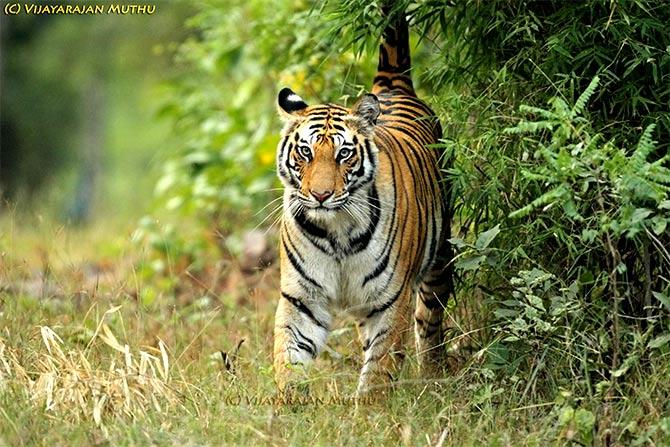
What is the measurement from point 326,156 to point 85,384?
64.7 inches

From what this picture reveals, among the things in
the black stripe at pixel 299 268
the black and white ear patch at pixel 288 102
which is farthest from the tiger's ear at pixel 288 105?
the black stripe at pixel 299 268

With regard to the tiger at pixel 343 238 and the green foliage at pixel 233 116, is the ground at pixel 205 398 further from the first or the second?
the green foliage at pixel 233 116

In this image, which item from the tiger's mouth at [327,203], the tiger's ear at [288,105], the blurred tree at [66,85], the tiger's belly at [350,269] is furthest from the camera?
the blurred tree at [66,85]

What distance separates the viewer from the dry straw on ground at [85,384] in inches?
217

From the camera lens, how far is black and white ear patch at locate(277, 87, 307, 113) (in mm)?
6465

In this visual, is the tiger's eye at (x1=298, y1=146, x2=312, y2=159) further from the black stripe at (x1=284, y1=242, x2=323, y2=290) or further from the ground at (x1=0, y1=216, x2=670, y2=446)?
the ground at (x1=0, y1=216, x2=670, y2=446)

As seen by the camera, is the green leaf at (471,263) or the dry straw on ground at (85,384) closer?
the dry straw on ground at (85,384)

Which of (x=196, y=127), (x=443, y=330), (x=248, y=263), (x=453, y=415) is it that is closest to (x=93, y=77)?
(x=196, y=127)

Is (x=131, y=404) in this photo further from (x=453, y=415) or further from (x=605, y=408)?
(x=605, y=408)

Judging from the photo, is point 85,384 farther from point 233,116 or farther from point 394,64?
point 233,116

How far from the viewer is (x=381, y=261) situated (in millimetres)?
6258

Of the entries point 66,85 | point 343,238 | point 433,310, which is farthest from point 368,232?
point 66,85

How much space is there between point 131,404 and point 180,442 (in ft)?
1.85

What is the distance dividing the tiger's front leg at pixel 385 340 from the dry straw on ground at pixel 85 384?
3.24ft
